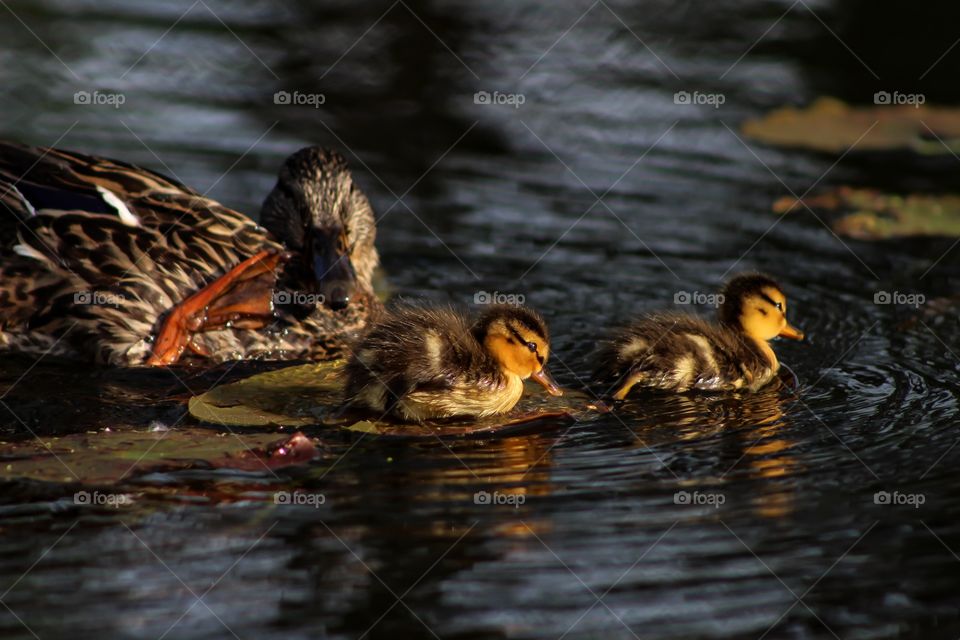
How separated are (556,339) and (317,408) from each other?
1.49 m

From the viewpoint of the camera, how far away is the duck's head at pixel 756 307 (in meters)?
6.51

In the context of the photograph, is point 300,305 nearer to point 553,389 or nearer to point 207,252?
point 207,252

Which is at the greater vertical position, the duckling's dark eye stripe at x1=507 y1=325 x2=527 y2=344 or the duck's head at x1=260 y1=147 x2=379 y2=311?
the duck's head at x1=260 y1=147 x2=379 y2=311

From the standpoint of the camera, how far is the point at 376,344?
5852 mm

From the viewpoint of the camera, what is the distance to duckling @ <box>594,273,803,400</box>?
6.18 metres

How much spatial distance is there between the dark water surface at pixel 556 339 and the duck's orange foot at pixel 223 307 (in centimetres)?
29

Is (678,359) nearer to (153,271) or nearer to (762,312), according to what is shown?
(762,312)

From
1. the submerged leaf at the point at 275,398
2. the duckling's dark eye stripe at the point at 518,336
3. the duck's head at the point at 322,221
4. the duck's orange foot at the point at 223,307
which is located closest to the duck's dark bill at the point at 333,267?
the duck's head at the point at 322,221

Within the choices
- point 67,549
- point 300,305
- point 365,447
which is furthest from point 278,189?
point 67,549

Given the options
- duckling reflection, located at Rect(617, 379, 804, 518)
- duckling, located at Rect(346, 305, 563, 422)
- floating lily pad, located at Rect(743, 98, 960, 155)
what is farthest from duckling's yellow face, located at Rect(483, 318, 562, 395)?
floating lily pad, located at Rect(743, 98, 960, 155)

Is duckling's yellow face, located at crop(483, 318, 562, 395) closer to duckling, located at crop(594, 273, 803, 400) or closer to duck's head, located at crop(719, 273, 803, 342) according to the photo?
duckling, located at crop(594, 273, 803, 400)

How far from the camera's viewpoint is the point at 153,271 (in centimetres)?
667

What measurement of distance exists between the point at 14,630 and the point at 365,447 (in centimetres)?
165

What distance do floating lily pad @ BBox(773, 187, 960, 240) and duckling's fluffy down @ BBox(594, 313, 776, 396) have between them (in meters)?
2.15
